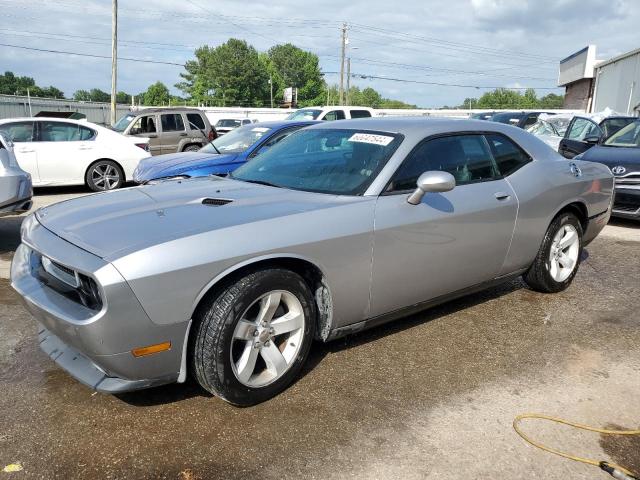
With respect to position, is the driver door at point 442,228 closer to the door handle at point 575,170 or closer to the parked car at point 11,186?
the door handle at point 575,170

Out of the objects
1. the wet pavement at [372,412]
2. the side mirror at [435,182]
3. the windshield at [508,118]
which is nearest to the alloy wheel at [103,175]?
the wet pavement at [372,412]

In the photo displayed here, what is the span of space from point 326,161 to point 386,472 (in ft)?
6.85

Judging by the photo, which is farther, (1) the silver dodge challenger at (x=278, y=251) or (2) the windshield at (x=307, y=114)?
(2) the windshield at (x=307, y=114)

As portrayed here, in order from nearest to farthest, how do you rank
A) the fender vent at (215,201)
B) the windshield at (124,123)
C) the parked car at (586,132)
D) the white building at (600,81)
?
the fender vent at (215,201), the parked car at (586,132), the windshield at (124,123), the white building at (600,81)

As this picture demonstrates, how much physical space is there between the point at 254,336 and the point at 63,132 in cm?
914

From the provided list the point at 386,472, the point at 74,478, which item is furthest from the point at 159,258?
the point at 386,472

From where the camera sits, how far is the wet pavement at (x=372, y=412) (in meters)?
2.51

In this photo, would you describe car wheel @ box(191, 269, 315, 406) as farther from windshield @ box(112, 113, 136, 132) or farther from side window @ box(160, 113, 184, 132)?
windshield @ box(112, 113, 136, 132)

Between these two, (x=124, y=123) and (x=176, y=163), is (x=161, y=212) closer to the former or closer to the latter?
(x=176, y=163)

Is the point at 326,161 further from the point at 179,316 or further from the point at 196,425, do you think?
the point at 196,425

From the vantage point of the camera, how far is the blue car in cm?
738

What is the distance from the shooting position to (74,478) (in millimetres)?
2385

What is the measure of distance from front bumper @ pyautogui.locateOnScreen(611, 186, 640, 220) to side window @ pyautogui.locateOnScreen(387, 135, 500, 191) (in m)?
4.93

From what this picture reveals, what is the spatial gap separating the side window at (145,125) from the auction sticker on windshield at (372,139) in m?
11.8
